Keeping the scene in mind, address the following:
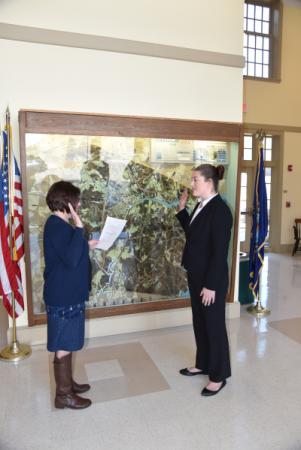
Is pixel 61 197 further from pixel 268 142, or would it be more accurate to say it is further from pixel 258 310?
pixel 268 142

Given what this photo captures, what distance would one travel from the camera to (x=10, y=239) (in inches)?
132

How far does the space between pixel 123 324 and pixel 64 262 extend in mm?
1824

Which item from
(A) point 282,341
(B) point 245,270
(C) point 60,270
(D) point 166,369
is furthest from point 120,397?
(B) point 245,270

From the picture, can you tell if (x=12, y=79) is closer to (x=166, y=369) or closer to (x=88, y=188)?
(x=88, y=188)

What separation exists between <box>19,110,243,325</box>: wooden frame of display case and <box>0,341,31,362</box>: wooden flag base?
0.85 ft

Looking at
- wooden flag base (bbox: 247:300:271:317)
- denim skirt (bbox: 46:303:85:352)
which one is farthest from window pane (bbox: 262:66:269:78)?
denim skirt (bbox: 46:303:85:352)

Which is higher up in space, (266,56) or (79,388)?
(266,56)

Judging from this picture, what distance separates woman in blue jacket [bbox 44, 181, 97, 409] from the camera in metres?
2.38

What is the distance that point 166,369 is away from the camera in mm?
3238

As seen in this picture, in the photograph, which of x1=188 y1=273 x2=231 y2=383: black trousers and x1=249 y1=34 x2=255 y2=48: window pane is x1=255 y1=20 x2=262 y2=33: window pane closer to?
x1=249 y1=34 x2=255 y2=48: window pane

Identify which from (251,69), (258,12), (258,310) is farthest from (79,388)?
(258,12)

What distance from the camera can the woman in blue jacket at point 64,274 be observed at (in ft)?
7.80

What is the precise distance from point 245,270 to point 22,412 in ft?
11.2

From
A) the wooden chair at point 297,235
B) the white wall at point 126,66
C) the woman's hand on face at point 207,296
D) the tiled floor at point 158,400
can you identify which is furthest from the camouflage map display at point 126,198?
the wooden chair at point 297,235
